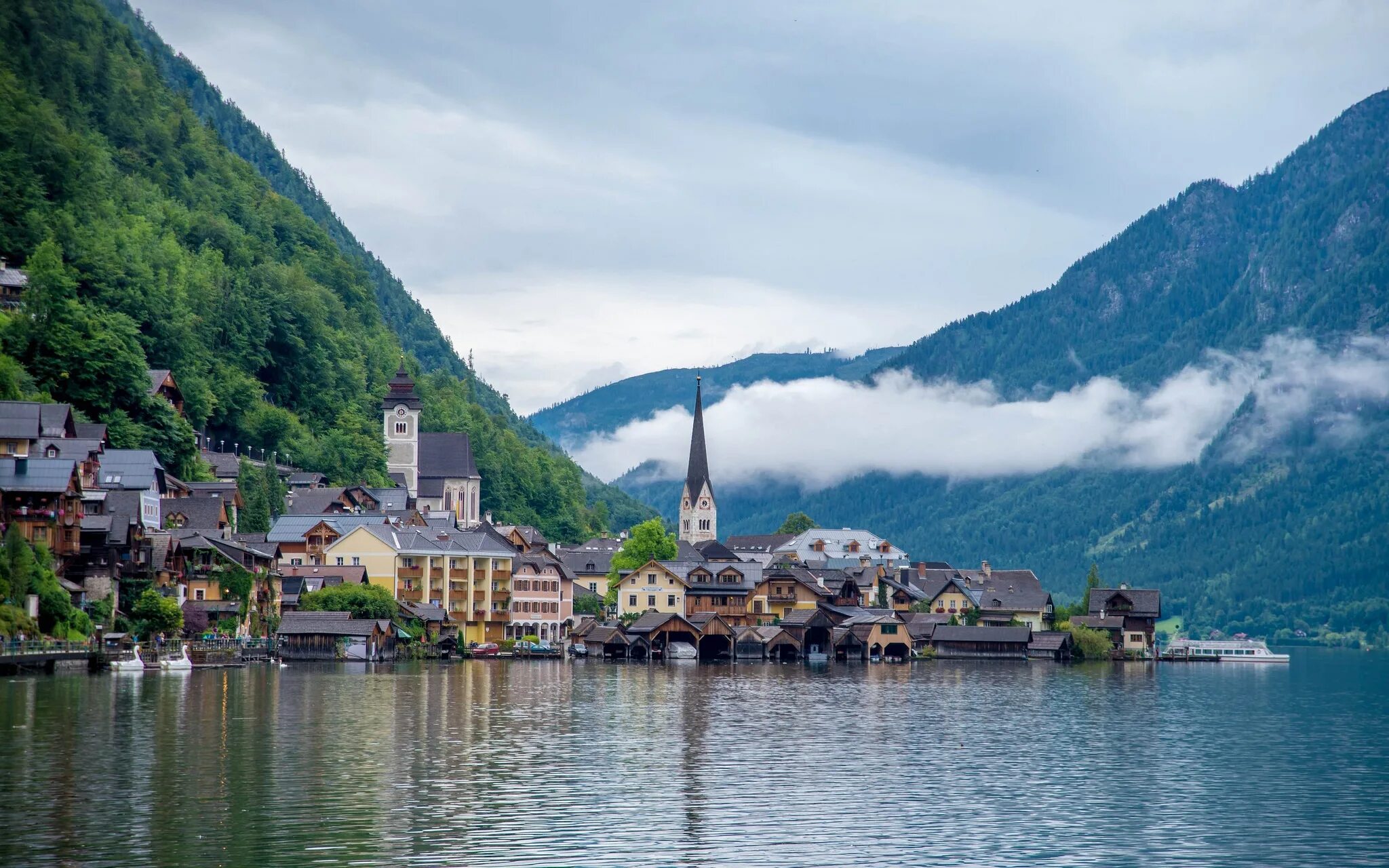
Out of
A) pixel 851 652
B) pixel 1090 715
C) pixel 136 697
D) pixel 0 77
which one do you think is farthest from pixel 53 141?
pixel 1090 715

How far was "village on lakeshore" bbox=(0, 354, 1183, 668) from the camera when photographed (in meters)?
88.7

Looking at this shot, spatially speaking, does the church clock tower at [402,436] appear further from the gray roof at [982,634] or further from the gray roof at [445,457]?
the gray roof at [982,634]

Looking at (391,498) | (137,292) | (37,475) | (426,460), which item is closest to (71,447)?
(37,475)

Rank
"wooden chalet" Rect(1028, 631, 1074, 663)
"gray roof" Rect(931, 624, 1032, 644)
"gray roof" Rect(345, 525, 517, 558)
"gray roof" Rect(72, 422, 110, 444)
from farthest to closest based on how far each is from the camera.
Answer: "wooden chalet" Rect(1028, 631, 1074, 663), "gray roof" Rect(931, 624, 1032, 644), "gray roof" Rect(345, 525, 517, 558), "gray roof" Rect(72, 422, 110, 444)

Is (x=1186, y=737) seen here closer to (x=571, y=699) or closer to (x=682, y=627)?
(x=571, y=699)

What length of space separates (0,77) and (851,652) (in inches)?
3516

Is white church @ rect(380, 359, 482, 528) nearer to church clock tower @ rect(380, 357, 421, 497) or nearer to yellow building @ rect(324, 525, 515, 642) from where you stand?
church clock tower @ rect(380, 357, 421, 497)

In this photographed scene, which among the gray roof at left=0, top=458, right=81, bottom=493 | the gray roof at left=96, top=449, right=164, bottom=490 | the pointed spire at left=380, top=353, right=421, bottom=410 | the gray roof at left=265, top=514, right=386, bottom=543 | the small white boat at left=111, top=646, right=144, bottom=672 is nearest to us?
the small white boat at left=111, top=646, right=144, bottom=672

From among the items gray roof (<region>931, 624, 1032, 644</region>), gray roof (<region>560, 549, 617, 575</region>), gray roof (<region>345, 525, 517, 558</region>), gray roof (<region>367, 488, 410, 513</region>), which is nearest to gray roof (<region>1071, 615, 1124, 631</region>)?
gray roof (<region>931, 624, 1032, 644</region>)

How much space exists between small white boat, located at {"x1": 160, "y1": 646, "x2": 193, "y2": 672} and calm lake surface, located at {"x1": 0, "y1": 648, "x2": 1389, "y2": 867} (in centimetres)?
525

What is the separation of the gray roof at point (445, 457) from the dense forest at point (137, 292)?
688 cm

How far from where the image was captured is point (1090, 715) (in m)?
70.2

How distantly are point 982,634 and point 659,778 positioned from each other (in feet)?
319

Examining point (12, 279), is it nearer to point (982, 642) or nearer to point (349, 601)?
point (349, 601)
